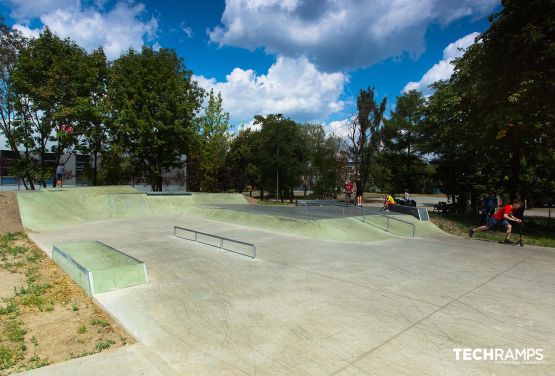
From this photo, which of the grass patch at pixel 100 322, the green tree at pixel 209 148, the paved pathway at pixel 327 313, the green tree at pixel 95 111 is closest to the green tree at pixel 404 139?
the green tree at pixel 209 148

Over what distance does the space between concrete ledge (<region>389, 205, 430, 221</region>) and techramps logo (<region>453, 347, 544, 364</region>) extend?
11.5 metres

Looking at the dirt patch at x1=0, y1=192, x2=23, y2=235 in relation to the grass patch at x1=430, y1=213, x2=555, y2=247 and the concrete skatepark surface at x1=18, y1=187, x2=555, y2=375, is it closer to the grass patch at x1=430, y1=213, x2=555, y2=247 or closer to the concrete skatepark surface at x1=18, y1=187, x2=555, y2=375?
the concrete skatepark surface at x1=18, y1=187, x2=555, y2=375

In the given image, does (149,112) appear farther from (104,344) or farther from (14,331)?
→ (104,344)

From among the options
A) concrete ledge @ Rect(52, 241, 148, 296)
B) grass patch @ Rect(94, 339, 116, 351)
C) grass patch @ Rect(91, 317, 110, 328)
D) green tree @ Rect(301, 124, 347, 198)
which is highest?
green tree @ Rect(301, 124, 347, 198)

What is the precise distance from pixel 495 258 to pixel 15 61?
3052cm

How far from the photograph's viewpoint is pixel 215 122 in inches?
1229

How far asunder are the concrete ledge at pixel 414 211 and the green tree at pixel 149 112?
16.0 m

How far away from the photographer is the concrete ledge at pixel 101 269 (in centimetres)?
572

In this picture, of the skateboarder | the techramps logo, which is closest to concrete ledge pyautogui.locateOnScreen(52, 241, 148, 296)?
the techramps logo

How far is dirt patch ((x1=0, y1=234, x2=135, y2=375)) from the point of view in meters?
3.85

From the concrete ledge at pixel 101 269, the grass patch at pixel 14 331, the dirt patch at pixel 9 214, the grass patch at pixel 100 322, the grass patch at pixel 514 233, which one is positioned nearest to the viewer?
the grass patch at pixel 14 331

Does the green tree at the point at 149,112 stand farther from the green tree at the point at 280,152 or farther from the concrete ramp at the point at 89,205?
the green tree at the point at 280,152

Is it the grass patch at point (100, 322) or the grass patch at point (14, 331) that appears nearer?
the grass patch at point (14, 331)

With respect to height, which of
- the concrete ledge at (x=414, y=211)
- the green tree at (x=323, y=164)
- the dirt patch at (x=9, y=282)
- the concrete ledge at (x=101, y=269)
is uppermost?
the green tree at (x=323, y=164)
